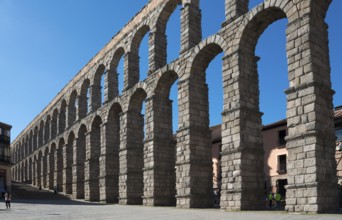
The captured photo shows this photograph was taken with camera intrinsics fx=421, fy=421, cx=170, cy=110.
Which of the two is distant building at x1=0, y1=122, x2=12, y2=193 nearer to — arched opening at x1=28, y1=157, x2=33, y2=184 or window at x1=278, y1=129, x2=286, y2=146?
arched opening at x1=28, y1=157, x2=33, y2=184

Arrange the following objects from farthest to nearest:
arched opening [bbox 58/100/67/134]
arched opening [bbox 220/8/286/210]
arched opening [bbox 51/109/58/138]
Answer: arched opening [bbox 51/109/58/138], arched opening [bbox 58/100/67/134], arched opening [bbox 220/8/286/210]

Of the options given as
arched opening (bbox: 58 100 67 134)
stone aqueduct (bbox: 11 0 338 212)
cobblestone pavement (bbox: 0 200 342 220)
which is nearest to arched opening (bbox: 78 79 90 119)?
stone aqueduct (bbox: 11 0 338 212)

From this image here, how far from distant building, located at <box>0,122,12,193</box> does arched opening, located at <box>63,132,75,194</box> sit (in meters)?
8.67

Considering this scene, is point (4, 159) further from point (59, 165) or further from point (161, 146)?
point (161, 146)

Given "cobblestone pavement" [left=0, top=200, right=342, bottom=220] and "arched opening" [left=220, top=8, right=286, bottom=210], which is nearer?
"cobblestone pavement" [left=0, top=200, right=342, bottom=220]

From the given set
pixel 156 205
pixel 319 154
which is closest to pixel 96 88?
pixel 156 205

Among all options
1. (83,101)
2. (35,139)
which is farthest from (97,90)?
(35,139)

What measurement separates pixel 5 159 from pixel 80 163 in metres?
19.4

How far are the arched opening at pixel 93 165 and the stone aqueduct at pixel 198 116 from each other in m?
0.09

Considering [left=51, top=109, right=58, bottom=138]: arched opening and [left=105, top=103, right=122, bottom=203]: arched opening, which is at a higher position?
[left=51, top=109, right=58, bottom=138]: arched opening

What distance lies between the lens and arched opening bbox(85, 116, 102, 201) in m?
37.6

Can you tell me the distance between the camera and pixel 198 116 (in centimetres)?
2439

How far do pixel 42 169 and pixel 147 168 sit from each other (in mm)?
33472

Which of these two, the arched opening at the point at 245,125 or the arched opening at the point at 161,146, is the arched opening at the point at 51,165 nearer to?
the arched opening at the point at 161,146
